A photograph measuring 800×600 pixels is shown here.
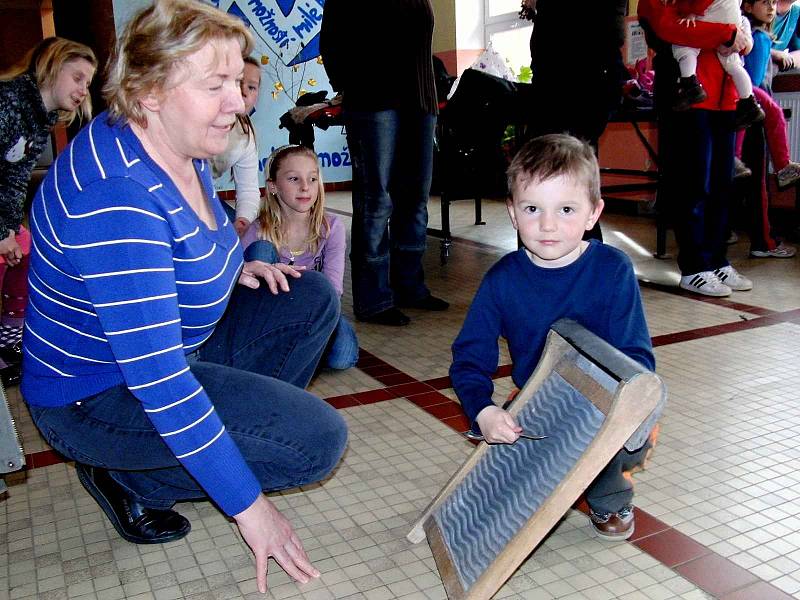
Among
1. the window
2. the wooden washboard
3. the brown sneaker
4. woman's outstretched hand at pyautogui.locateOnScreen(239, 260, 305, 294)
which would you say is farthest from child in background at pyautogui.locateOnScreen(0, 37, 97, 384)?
the window

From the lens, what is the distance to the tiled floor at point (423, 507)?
163 centimetres

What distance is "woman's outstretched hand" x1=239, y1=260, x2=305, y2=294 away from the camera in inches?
77.0

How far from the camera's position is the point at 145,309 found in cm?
137

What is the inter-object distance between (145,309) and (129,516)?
0.67m

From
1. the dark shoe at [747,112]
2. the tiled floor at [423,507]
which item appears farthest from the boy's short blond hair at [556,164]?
the dark shoe at [747,112]

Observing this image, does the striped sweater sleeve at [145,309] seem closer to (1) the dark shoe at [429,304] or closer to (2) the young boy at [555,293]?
(2) the young boy at [555,293]

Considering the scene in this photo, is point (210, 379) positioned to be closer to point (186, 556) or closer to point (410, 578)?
point (186, 556)

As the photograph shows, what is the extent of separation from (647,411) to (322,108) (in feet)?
11.6

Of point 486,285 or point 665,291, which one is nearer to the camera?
point 486,285

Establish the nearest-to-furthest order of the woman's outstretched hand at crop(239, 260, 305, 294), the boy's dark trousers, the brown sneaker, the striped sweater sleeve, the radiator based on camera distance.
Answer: the striped sweater sleeve, the boy's dark trousers, the woman's outstretched hand at crop(239, 260, 305, 294), the brown sneaker, the radiator

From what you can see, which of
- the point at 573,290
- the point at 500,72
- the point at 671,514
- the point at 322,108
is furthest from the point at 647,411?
the point at 500,72

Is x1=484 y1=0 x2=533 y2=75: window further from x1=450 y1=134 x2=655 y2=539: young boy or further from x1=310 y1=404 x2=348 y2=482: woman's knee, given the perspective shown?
x1=310 y1=404 x2=348 y2=482: woman's knee

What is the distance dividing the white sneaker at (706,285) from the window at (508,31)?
5.03 meters

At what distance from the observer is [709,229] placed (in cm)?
381
